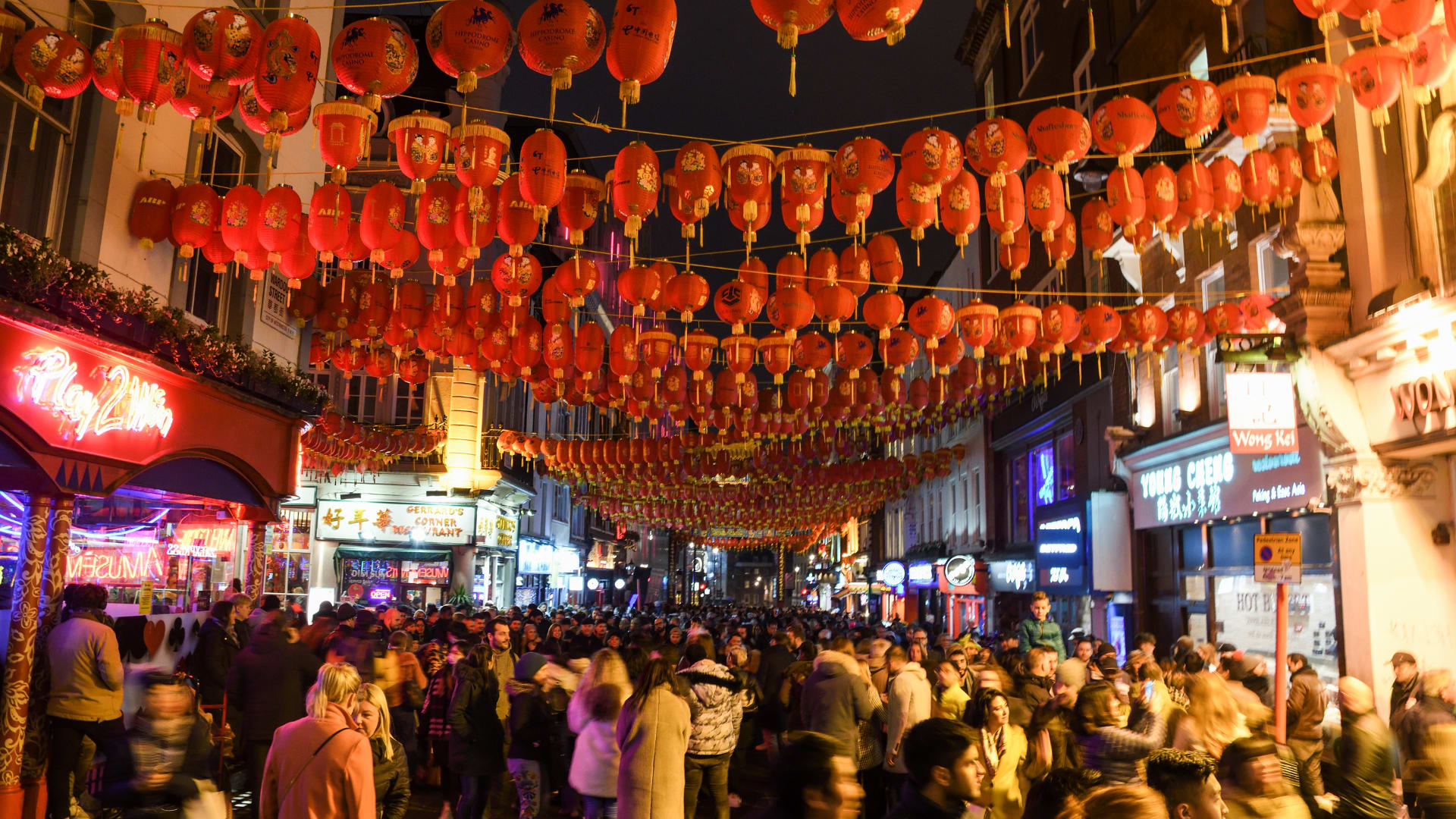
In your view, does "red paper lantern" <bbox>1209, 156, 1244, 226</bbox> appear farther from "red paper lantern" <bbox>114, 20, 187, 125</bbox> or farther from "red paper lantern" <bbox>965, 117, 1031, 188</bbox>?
"red paper lantern" <bbox>114, 20, 187, 125</bbox>

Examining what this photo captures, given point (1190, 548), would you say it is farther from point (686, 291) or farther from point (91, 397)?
point (91, 397)

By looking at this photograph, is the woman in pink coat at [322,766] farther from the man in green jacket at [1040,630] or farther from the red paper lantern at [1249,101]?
the man in green jacket at [1040,630]

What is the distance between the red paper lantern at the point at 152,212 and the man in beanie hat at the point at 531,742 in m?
6.57

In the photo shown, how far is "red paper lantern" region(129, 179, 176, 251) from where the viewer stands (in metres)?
10.7

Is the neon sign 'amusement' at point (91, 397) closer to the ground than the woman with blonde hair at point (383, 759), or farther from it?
farther from it

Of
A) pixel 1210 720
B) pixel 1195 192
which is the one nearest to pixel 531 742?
pixel 1210 720

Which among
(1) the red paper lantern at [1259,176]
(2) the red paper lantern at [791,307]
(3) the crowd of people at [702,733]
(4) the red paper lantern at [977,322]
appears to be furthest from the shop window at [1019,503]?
(1) the red paper lantern at [1259,176]

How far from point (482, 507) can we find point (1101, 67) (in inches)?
840

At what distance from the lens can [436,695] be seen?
31.3 ft

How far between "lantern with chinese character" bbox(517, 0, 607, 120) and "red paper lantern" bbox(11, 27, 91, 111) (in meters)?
3.24

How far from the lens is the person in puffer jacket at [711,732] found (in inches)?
319

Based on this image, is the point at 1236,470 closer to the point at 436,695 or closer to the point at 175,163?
the point at 436,695

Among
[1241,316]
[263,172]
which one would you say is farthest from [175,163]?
[1241,316]

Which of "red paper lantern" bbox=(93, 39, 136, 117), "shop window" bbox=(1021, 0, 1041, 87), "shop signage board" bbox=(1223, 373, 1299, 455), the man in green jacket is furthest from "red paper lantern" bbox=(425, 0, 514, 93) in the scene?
"shop window" bbox=(1021, 0, 1041, 87)
